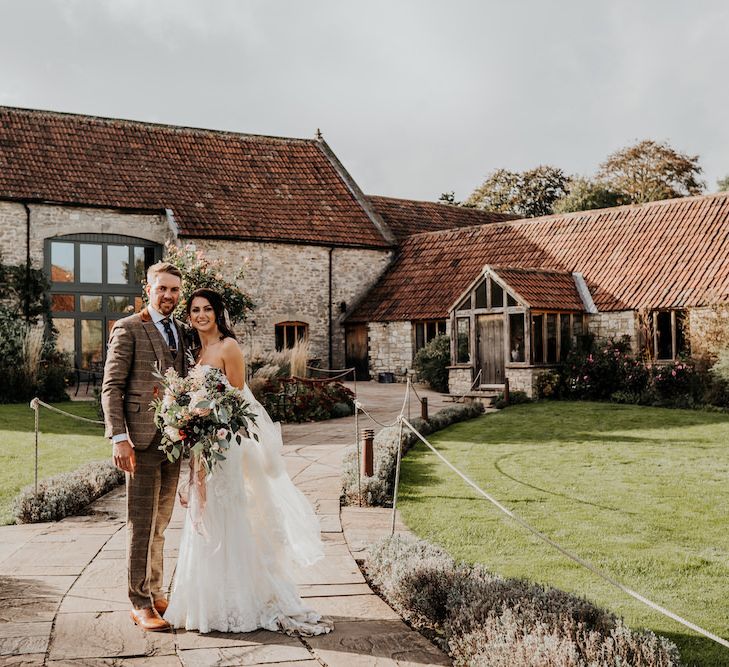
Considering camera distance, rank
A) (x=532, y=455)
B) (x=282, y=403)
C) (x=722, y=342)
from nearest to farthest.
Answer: (x=532, y=455) → (x=282, y=403) → (x=722, y=342)

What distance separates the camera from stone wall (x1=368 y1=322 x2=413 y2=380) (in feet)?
73.3

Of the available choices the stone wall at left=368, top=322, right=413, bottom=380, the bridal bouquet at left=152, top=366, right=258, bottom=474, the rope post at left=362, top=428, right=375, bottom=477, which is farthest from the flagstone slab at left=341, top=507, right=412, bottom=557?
the stone wall at left=368, top=322, right=413, bottom=380

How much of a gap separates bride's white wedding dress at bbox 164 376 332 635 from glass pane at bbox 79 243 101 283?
711 inches

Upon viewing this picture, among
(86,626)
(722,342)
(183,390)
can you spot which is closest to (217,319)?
(183,390)

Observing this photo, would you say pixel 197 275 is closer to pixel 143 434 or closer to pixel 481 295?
pixel 481 295

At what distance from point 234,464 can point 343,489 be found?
12.6ft

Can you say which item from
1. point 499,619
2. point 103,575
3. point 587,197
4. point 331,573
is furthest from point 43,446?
point 587,197

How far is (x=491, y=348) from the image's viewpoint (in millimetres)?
17938

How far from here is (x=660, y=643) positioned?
379cm

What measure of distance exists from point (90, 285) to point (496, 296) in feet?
35.5

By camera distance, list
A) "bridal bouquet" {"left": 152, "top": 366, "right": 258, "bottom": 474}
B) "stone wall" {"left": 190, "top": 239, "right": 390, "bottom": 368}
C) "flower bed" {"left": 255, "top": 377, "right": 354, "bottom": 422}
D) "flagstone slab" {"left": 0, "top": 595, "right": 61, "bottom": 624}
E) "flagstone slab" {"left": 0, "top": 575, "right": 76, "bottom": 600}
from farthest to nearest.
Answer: "stone wall" {"left": 190, "top": 239, "right": 390, "bottom": 368}
"flower bed" {"left": 255, "top": 377, "right": 354, "bottom": 422}
"flagstone slab" {"left": 0, "top": 575, "right": 76, "bottom": 600}
"flagstone slab" {"left": 0, "top": 595, "right": 61, "bottom": 624}
"bridal bouquet" {"left": 152, "top": 366, "right": 258, "bottom": 474}

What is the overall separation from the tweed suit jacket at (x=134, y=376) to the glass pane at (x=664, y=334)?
14993mm

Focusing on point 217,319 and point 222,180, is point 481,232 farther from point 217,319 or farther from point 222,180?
point 217,319

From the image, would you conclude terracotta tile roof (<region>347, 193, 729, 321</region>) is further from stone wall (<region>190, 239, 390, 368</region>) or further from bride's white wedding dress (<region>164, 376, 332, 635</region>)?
bride's white wedding dress (<region>164, 376, 332, 635</region>)
